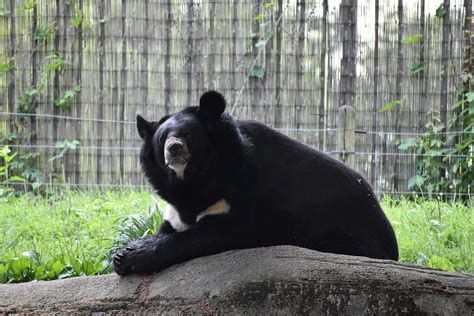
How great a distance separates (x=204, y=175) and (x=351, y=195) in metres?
0.85

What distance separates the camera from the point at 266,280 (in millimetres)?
3025

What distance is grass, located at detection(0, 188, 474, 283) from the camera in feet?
15.6

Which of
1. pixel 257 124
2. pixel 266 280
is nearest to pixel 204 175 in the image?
pixel 257 124

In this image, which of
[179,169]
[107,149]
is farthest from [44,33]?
[179,169]

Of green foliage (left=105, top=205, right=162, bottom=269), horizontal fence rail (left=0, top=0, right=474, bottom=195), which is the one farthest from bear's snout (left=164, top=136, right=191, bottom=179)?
horizontal fence rail (left=0, top=0, right=474, bottom=195)

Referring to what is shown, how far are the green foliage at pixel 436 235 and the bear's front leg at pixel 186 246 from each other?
83.5 inches

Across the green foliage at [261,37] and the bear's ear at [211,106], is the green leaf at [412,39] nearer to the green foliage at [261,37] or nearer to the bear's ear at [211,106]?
the green foliage at [261,37]

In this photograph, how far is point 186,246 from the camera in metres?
3.36

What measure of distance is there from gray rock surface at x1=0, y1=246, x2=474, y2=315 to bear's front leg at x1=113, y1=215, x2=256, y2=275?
0.08 meters

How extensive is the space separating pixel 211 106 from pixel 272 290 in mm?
1076

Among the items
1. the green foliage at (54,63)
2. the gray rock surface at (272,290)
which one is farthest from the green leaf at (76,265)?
the green foliage at (54,63)

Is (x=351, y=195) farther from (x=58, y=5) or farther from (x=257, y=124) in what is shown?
(x=58, y=5)

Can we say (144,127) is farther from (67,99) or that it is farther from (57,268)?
(67,99)

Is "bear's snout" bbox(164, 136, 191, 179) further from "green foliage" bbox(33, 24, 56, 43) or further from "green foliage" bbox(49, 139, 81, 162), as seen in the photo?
"green foliage" bbox(33, 24, 56, 43)
